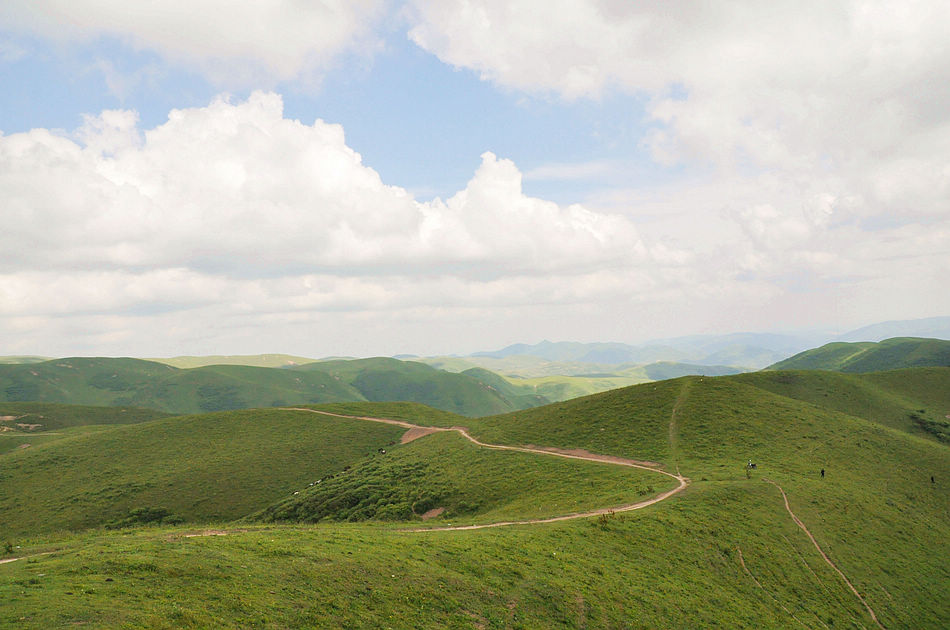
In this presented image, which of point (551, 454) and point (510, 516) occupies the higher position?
point (551, 454)

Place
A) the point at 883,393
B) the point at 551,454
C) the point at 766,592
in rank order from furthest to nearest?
the point at 883,393
the point at 551,454
the point at 766,592

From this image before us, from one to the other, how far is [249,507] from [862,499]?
274 feet

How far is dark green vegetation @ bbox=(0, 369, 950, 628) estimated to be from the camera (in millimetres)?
23562

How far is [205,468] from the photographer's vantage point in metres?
83.5

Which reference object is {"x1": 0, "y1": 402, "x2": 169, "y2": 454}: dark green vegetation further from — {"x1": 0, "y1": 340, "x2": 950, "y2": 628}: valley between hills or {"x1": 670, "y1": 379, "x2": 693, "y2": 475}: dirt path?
{"x1": 670, "y1": 379, "x2": 693, "y2": 475}: dirt path

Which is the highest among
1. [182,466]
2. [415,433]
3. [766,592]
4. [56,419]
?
[415,433]

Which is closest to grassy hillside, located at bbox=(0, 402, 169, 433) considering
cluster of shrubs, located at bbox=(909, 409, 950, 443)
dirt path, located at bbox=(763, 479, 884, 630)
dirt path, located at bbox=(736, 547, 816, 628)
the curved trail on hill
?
the curved trail on hill

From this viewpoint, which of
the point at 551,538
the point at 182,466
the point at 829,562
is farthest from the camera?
the point at 182,466

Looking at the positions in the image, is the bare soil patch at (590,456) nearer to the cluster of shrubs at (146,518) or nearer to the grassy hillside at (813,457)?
the grassy hillside at (813,457)

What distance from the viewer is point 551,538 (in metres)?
37.9

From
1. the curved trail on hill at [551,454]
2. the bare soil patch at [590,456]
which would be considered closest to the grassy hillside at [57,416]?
the curved trail on hill at [551,454]

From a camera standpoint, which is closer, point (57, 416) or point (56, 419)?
point (56, 419)

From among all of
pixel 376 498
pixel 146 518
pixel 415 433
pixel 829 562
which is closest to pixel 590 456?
pixel 829 562

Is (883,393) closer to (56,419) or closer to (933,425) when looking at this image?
(933,425)
